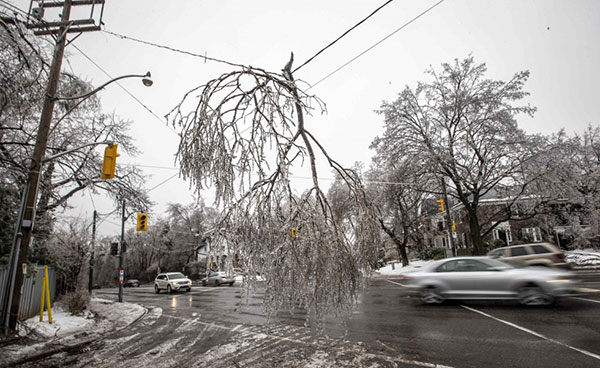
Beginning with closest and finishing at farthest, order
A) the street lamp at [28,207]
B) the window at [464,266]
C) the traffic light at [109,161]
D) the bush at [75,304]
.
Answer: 1. the street lamp at [28,207]
2. the traffic light at [109,161]
3. the window at [464,266]
4. the bush at [75,304]

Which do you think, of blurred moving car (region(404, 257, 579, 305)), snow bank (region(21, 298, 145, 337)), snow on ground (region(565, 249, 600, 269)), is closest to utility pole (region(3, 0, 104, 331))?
snow bank (region(21, 298, 145, 337))

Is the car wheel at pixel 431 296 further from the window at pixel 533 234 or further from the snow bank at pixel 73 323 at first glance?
the window at pixel 533 234

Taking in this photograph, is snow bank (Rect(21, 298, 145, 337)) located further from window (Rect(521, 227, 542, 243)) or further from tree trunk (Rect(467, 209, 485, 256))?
window (Rect(521, 227, 542, 243))

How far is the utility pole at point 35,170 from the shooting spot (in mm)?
8250

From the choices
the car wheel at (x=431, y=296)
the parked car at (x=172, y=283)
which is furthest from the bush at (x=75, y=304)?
the car wheel at (x=431, y=296)

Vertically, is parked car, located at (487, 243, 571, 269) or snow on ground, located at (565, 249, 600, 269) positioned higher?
parked car, located at (487, 243, 571, 269)

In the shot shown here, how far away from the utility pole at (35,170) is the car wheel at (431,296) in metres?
12.8

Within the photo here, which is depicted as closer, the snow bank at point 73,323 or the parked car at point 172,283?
the snow bank at point 73,323

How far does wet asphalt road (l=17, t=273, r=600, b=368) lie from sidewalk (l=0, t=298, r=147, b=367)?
0.57 metres

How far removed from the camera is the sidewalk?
6914 millimetres

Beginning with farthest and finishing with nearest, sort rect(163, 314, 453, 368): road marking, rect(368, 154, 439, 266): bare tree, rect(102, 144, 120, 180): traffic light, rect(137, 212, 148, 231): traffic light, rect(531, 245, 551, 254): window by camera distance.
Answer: rect(368, 154, 439, 266): bare tree < rect(137, 212, 148, 231): traffic light < rect(531, 245, 551, 254): window < rect(102, 144, 120, 180): traffic light < rect(163, 314, 453, 368): road marking

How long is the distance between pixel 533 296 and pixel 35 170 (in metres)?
15.4

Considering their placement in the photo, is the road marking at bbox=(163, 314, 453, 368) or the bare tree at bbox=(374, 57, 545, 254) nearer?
the road marking at bbox=(163, 314, 453, 368)

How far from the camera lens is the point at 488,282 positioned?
30.7 ft
